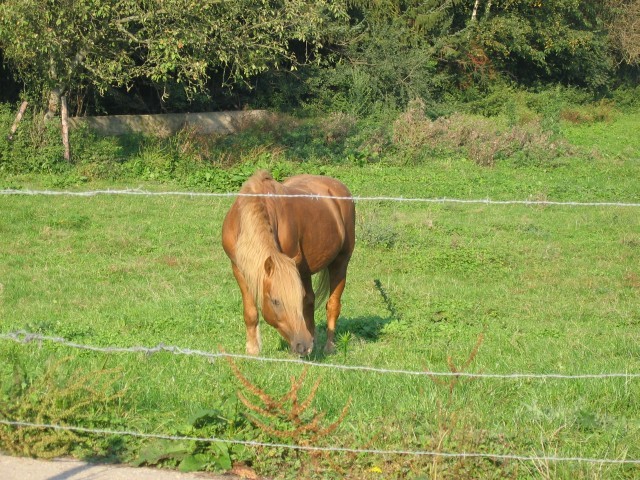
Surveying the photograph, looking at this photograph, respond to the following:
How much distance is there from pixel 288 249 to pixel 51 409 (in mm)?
2970

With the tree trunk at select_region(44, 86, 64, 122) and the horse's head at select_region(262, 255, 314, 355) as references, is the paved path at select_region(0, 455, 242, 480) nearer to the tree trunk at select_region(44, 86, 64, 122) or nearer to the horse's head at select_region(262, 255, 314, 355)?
the horse's head at select_region(262, 255, 314, 355)

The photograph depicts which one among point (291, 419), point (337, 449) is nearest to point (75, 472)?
point (291, 419)

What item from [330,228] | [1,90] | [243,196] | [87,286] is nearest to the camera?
[243,196]

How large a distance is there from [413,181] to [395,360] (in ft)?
36.8

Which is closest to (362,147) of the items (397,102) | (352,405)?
(397,102)

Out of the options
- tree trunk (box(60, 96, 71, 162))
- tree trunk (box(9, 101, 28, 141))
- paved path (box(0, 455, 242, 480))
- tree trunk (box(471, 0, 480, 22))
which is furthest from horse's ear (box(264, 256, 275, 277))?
tree trunk (box(471, 0, 480, 22))

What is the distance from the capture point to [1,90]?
71.9 ft

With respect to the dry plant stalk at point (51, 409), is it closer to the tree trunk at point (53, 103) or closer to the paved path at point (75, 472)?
the paved path at point (75, 472)

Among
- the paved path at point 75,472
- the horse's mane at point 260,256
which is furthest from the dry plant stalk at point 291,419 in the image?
the horse's mane at point 260,256

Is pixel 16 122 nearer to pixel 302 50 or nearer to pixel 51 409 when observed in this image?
pixel 51 409

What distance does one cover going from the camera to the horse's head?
647 centimetres

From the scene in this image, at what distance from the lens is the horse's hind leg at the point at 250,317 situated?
711 centimetres

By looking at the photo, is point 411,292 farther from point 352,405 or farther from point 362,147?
point 362,147

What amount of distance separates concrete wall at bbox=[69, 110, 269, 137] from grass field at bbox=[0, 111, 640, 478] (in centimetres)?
520
